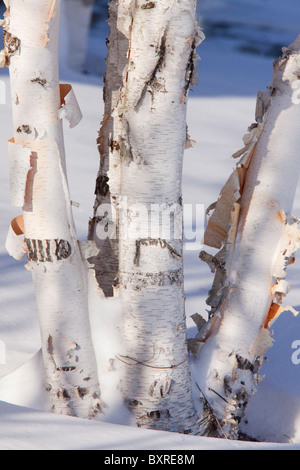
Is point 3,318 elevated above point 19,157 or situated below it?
below

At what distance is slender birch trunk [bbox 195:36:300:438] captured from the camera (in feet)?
3.87

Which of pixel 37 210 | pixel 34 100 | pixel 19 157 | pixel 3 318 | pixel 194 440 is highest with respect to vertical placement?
pixel 34 100

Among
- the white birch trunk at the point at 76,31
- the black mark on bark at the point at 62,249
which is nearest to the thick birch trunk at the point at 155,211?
the black mark on bark at the point at 62,249

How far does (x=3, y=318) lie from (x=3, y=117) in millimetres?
1868

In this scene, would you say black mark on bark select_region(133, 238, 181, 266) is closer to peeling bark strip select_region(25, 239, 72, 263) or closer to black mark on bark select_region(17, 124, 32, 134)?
peeling bark strip select_region(25, 239, 72, 263)

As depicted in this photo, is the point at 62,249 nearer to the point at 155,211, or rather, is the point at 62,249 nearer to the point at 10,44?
the point at 155,211

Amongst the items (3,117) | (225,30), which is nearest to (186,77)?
(3,117)

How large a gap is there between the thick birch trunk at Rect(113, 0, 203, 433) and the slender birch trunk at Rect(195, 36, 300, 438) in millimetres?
79

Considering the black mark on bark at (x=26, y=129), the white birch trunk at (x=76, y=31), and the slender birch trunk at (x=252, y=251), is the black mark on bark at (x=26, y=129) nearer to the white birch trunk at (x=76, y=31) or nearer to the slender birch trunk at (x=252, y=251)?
the slender birch trunk at (x=252, y=251)

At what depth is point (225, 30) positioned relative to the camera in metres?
6.68

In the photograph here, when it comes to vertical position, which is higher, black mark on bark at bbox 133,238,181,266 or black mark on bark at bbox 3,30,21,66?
black mark on bark at bbox 3,30,21,66

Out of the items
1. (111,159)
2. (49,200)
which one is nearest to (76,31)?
(111,159)

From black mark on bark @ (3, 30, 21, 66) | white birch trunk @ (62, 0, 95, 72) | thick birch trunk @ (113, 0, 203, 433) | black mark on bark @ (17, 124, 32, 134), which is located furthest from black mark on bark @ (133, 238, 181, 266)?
white birch trunk @ (62, 0, 95, 72)
